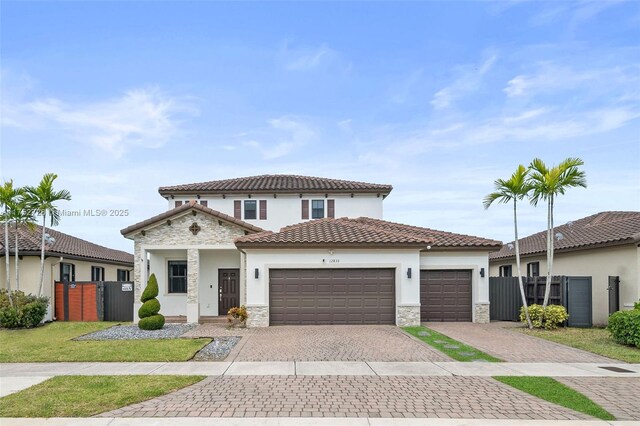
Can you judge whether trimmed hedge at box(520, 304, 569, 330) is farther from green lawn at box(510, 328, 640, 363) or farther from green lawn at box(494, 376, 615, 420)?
green lawn at box(494, 376, 615, 420)

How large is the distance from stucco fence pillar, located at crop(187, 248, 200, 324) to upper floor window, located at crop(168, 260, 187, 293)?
6.31ft

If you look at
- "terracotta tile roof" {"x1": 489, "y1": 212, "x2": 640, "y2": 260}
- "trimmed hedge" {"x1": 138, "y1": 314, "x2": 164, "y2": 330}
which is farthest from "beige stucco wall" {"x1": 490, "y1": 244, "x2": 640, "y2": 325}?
"trimmed hedge" {"x1": 138, "y1": 314, "x2": 164, "y2": 330}

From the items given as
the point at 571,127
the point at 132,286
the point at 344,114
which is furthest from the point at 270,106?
the point at 571,127

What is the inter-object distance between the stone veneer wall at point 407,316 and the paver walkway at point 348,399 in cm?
864

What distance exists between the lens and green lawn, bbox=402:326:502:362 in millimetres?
12133

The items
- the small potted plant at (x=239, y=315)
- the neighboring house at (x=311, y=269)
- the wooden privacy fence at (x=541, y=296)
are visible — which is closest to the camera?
the small potted plant at (x=239, y=315)

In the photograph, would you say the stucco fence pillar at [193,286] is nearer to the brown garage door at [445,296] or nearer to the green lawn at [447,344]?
the green lawn at [447,344]

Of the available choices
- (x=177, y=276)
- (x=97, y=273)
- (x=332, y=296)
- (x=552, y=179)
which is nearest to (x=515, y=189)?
(x=552, y=179)

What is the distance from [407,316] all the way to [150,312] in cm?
1018

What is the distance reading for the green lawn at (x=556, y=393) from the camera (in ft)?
24.7

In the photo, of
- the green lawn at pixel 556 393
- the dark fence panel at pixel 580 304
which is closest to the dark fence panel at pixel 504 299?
the dark fence panel at pixel 580 304

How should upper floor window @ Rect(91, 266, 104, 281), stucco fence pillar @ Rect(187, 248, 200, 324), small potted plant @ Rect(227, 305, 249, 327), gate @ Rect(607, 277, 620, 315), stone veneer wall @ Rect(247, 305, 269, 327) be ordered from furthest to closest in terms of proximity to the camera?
upper floor window @ Rect(91, 266, 104, 281) → stucco fence pillar @ Rect(187, 248, 200, 324) → gate @ Rect(607, 277, 620, 315) → stone veneer wall @ Rect(247, 305, 269, 327) → small potted plant @ Rect(227, 305, 249, 327)

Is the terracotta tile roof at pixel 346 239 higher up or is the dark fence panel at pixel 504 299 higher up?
the terracotta tile roof at pixel 346 239

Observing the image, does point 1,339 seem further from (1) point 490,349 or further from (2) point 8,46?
(1) point 490,349
